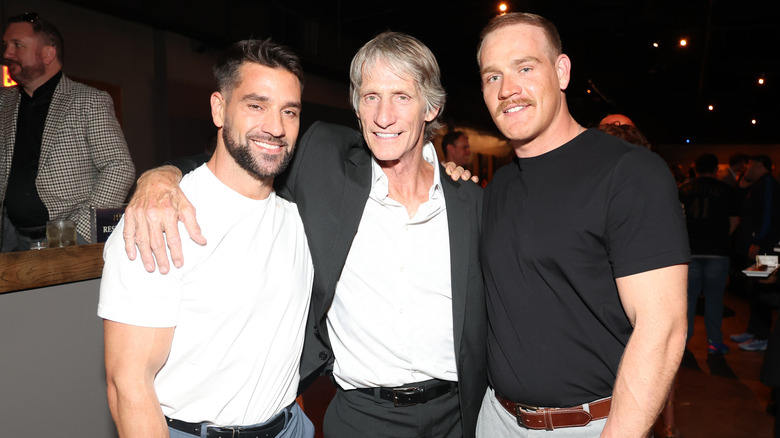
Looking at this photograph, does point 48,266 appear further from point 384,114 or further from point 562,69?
point 562,69

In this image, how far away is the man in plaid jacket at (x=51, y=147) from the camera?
9.61 ft

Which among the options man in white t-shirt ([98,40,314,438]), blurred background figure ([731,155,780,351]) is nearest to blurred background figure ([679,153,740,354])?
blurred background figure ([731,155,780,351])

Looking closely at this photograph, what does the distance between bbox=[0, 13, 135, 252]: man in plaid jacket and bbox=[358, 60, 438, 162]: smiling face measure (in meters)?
1.64

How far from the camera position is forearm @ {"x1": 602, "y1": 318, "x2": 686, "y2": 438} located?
1.40 meters

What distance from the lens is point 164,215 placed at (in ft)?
4.99

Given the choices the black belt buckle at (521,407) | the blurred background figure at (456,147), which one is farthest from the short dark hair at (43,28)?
the blurred background figure at (456,147)

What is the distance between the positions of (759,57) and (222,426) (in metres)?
14.6

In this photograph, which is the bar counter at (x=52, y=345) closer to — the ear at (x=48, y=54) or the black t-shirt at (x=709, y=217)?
the ear at (x=48, y=54)

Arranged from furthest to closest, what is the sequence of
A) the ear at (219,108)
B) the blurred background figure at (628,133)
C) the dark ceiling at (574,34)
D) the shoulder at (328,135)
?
the dark ceiling at (574,34) < the blurred background figure at (628,133) < the shoulder at (328,135) < the ear at (219,108)

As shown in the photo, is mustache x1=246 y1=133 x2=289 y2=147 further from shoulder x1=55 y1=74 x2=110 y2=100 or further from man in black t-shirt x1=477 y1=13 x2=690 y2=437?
shoulder x1=55 y1=74 x2=110 y2=100

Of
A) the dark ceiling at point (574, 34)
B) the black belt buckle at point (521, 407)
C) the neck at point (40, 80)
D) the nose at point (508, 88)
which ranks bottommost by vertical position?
the black belt buckle at point (521, 407)

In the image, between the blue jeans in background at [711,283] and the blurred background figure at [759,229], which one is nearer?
the blue jeans in background at [711,283]

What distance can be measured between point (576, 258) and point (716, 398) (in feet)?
13.2

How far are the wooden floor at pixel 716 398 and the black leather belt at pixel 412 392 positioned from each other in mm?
2117
